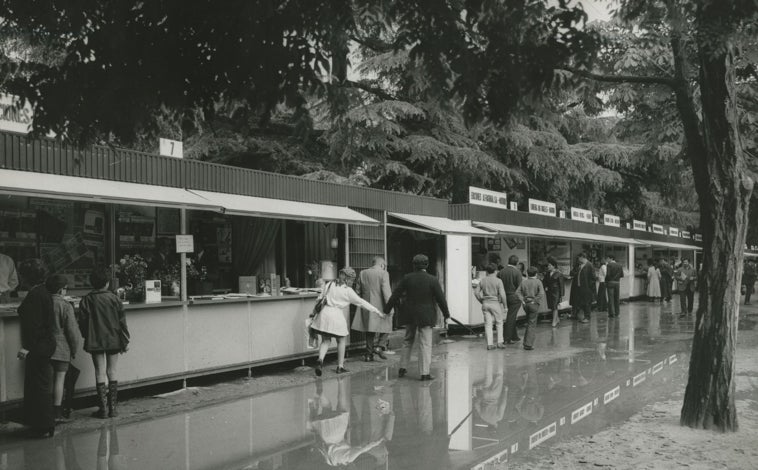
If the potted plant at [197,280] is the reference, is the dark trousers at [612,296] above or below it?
below

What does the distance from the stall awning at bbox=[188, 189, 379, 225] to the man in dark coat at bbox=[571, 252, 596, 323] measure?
9.00 meters

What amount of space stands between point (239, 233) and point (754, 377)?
8.80 metres

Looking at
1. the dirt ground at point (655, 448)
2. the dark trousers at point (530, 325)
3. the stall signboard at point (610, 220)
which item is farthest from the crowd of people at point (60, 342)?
the stall signboard at point (610, 220)

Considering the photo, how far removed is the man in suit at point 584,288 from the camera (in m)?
20.6

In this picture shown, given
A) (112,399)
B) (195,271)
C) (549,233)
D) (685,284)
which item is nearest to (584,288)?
(549,233)

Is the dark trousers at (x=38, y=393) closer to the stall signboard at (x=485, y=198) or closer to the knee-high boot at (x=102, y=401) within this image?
the knee-high boot at (x=102, y=401)

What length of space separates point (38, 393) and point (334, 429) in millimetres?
2998

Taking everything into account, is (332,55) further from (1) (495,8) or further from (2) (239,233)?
(2) (239,233)

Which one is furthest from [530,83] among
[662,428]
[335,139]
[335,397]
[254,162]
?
[254,162]

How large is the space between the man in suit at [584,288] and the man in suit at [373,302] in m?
9.45

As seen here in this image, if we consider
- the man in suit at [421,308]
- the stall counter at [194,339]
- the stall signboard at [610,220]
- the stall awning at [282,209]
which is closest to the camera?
the stall counter at [194,339]

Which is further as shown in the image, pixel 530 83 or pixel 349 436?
pixel 349 436

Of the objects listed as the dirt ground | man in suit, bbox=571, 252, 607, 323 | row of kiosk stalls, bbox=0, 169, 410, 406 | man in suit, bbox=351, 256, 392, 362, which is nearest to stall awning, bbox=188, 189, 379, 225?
row of kiosk stalls, bbox=0, 169, 410, 406

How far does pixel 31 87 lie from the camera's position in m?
5.10
